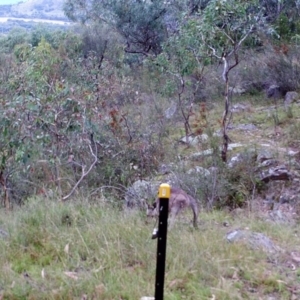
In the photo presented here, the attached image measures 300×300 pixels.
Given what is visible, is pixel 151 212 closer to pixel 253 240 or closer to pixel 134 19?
pixel 253 240

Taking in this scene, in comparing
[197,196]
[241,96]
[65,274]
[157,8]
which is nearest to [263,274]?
[65,274]

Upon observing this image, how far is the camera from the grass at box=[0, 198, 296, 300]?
3520 millimetres

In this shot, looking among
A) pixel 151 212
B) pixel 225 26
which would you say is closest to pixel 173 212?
pixel 151 212

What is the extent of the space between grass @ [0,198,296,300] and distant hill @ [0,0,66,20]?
24.9m

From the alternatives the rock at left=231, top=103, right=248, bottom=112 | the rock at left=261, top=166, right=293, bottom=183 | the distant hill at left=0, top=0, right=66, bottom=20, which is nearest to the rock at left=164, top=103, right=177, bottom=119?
the rock at left=231, top=103, right=248, bottom=112

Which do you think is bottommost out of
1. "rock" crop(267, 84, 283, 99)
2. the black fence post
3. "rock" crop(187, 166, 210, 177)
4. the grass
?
"rock" crop(187, 166, 210, 177)

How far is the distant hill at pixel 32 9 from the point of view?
30.0 m

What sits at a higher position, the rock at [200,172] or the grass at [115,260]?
the grass at [115,260]

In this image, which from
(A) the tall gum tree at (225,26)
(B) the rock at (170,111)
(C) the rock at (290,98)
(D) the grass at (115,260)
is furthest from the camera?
(B) the rock at (170,111)

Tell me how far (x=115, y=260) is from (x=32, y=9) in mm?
32768

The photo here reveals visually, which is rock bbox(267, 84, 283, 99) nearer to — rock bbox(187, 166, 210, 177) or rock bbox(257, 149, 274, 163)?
rock bbox(257, 149, 274, 163)

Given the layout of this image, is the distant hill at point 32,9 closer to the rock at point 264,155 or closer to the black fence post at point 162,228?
the rock at point 264,155

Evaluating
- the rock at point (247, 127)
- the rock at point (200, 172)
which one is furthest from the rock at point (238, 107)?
the rock at point (200, 172)

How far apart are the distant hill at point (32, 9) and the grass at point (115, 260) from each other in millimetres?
24894
